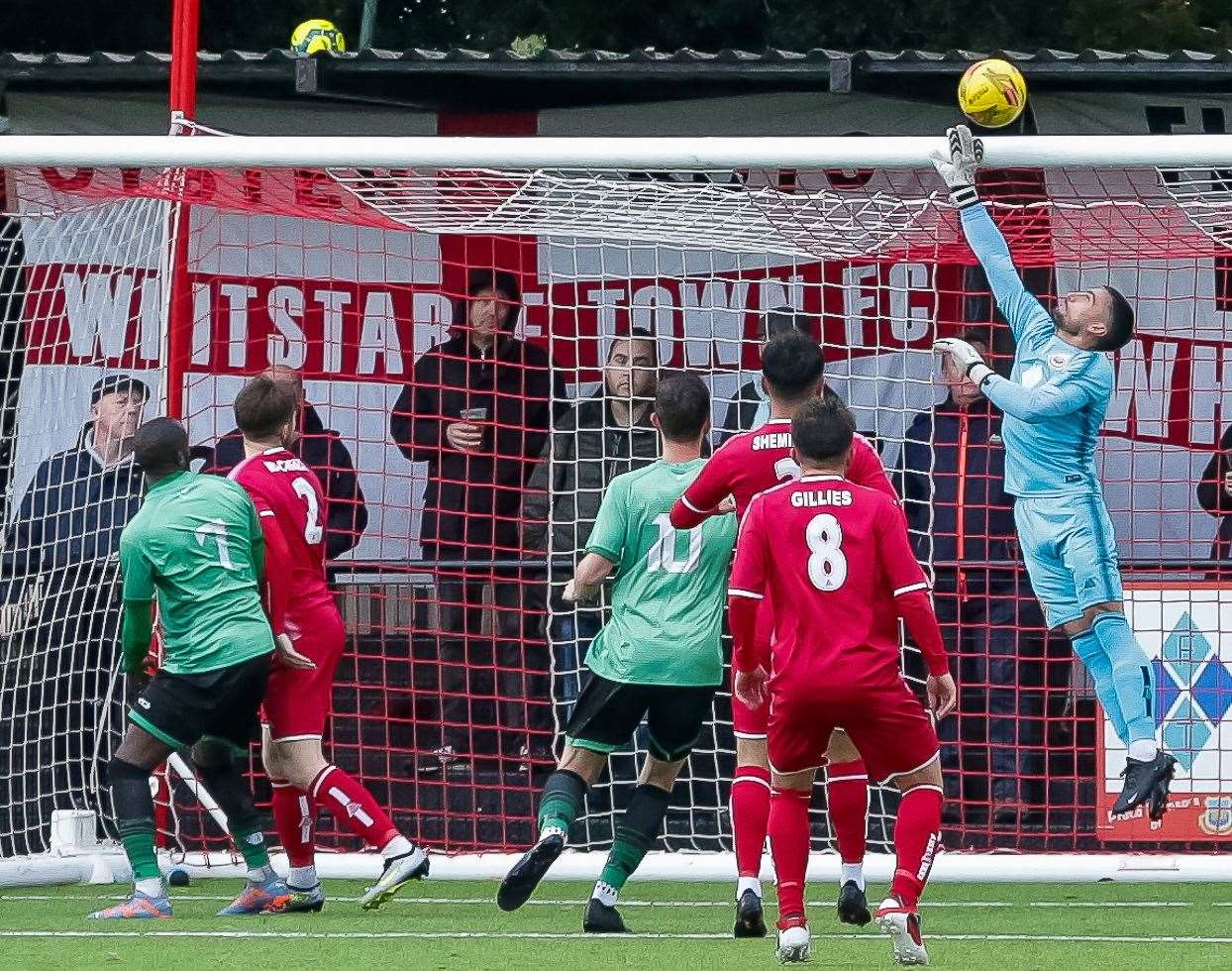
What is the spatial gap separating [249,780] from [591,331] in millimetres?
2732

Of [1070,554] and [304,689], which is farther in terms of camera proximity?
[1070,554]

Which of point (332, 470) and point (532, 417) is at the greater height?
point (532, 417)

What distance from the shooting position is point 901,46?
45.8 ft

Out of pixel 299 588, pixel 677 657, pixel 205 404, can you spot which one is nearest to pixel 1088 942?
pixel 677 657

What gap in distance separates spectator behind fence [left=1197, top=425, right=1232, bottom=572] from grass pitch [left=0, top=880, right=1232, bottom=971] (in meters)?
1.93

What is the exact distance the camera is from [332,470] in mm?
10055

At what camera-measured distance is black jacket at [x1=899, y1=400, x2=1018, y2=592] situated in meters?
9.97

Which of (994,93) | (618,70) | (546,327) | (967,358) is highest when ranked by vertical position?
(618,70)

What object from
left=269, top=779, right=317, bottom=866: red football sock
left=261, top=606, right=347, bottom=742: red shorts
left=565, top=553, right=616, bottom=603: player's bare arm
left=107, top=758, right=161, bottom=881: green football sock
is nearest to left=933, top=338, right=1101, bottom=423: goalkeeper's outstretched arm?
left=565, top=553, right=616, bottom=603: player's bare arm

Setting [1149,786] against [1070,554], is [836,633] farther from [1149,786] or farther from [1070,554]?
[1070,554]

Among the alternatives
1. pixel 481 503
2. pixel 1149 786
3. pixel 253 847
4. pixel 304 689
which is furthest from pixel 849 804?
pixel 481 503

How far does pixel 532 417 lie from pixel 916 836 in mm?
4195

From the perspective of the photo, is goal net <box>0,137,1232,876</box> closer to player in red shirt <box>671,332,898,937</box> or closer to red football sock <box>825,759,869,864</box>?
player in red shirt <box>671,332,898,937</box>

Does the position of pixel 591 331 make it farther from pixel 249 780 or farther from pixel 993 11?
pixel 993 11
